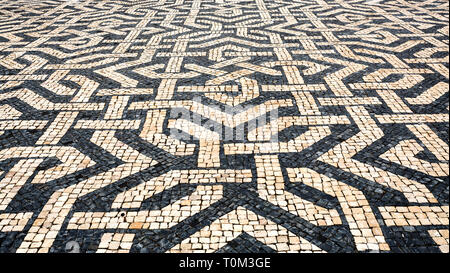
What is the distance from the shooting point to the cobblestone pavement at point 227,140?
260cm

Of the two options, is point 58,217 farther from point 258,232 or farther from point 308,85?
point 308,85

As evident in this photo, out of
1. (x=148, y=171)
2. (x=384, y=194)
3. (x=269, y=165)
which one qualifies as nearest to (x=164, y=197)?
(x=148, y=171)

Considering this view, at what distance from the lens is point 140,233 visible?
2580 mm

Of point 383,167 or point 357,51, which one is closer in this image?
point 383,167

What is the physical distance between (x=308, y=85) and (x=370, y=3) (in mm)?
4668

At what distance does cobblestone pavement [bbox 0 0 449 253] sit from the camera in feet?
8.52

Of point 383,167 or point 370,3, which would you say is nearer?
point 383,167

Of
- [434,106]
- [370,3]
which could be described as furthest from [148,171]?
[370,3]

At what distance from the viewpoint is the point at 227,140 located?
11.6ft
